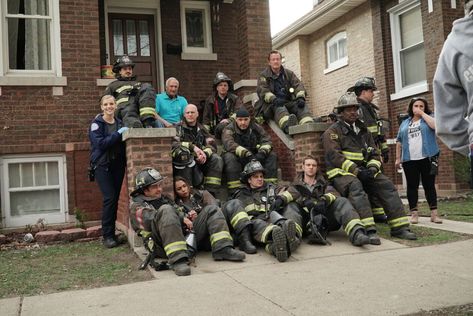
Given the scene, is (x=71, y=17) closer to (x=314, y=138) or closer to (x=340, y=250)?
(x=314, y=138)

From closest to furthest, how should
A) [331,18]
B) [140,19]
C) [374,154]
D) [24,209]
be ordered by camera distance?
1. [374,154]
2. [24,209]
3. [140,19]
4. [331,18]

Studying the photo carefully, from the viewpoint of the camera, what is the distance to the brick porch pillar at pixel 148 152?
19.4ft

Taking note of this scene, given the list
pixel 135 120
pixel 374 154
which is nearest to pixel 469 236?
pixel 374 154

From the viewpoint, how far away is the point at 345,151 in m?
6.29

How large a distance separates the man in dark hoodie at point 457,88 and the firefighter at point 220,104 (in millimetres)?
5593

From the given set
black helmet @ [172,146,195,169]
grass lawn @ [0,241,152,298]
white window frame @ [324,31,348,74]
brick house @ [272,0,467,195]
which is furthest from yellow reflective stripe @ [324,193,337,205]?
white window frame @ [324,31,348,74]

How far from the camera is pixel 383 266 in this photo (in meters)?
4.67

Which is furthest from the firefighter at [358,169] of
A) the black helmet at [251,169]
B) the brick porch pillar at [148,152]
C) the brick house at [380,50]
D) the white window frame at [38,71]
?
the brick house at [380,50]

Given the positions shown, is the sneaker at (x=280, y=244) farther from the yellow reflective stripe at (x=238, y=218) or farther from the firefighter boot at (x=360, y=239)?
the firefighter boot at (x=360, y=239)

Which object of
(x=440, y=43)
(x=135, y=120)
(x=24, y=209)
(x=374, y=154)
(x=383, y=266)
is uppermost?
(x=440, y=43)

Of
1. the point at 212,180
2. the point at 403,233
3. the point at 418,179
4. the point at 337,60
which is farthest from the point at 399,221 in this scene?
the point at 337,60

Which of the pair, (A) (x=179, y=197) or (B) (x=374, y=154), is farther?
(B) (x=374, y=154)

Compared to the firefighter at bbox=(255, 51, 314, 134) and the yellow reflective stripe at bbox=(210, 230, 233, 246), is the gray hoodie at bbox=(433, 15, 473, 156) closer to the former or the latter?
the yellow reflective stripe at bbox=(210, 230, 233, 246)

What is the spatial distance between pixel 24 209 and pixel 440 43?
9.27 meters
